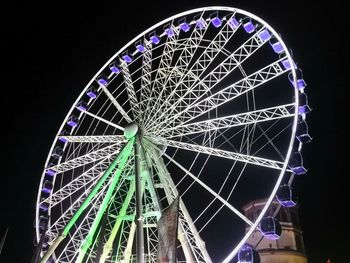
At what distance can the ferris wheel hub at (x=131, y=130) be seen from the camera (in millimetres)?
18219

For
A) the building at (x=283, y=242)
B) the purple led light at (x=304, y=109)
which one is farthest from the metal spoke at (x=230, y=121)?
the building at (x=283, y=242)

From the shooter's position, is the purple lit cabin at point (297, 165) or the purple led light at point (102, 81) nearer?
the purple lit cabin at point (297, 165)

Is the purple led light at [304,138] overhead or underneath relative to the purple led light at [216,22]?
underneath

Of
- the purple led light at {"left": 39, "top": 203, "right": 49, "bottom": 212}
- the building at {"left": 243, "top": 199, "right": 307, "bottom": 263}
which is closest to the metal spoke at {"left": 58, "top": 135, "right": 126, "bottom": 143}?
the purple led light at {"left": 39, "top": 203, "right": 49, "bottom": 212}

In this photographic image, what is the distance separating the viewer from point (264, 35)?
18.9 metres

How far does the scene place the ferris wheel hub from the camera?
18219 millimetres

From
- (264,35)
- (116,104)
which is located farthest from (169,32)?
(264,35)

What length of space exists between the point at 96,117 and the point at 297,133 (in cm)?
1075

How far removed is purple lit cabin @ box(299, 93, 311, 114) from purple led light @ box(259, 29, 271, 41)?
10.7ft

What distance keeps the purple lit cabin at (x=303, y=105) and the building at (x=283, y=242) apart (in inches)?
1241

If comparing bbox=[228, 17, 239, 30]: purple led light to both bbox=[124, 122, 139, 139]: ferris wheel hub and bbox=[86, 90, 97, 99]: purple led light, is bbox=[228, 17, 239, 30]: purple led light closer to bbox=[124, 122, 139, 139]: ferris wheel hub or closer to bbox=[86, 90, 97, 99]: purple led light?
bbox=[124, 122, 139, 139]: ferris wheel hub

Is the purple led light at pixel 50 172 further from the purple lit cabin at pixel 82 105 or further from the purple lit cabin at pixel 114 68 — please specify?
the purple lit cabin at pixel 114 68

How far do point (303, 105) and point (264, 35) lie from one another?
3902mm

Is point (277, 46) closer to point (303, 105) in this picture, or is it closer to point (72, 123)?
point (303, 105)
